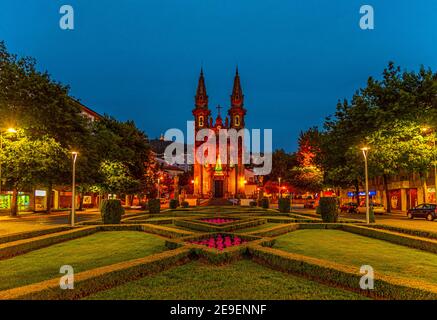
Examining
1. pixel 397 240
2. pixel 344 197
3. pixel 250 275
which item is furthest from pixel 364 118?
pixel 344 197

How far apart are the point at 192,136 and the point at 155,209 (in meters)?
47.3

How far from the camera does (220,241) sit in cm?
1314

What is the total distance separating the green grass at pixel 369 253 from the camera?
8.66 meters

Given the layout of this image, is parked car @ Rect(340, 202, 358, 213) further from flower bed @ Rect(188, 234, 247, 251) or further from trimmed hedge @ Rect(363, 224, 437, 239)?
flower bed @ Rect(188, 234, 247, 251)

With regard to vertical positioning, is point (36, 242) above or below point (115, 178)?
below

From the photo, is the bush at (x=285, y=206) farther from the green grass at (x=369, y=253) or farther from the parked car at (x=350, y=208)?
the green grass at (x=369, y=253)

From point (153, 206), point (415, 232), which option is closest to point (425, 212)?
point (415, 232)

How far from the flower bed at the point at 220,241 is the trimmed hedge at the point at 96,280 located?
130 inches

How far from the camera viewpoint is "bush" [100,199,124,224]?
19859 millimetres

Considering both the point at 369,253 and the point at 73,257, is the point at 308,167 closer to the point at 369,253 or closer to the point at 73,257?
the point at 369,253

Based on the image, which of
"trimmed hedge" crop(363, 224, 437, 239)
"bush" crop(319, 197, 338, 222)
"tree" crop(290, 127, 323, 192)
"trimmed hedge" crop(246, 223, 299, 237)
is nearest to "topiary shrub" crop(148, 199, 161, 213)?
"trimmed hedge" crop(246, 223, 299, 237)

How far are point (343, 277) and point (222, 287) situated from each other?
9.55ft

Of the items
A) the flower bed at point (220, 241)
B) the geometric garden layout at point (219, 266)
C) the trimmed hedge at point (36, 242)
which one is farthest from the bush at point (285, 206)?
the trimmed hedge at point (36, 242)
